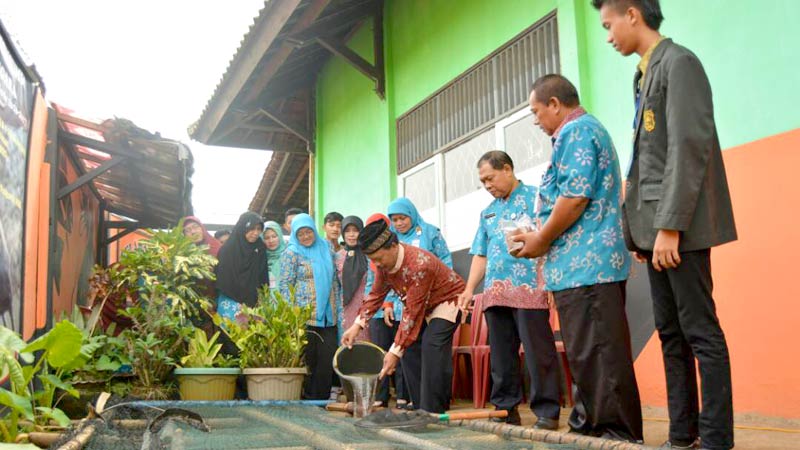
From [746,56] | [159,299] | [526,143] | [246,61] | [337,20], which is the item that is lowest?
[159,299]

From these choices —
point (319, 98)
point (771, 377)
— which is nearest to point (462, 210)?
point (771, 377)

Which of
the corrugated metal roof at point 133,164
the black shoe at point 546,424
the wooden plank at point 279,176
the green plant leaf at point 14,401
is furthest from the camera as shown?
the wooden plank at point 279,176

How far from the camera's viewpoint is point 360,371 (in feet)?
13.3

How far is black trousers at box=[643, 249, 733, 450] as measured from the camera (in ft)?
6.75

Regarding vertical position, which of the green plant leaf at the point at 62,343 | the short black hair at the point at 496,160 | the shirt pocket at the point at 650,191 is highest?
the short black hair at the point at 496,160

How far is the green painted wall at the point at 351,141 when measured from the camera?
8039 mm

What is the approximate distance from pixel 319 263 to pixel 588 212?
3194mm

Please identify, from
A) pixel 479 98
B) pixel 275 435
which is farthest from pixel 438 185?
pixel 275 435

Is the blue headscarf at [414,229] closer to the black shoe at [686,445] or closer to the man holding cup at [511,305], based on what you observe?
the man holding cup at [511,305]

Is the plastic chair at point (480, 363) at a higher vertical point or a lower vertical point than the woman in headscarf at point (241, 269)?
lower

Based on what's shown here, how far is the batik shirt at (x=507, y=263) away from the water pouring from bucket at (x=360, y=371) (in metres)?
0.75

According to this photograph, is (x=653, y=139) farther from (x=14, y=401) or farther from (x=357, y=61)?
(x=357, y=61)

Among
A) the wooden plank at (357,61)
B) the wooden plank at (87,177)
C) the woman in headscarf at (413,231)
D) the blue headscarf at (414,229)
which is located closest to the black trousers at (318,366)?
the woman in headscarf at (413,231)

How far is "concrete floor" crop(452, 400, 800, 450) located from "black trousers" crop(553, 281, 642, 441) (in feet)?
0.84
